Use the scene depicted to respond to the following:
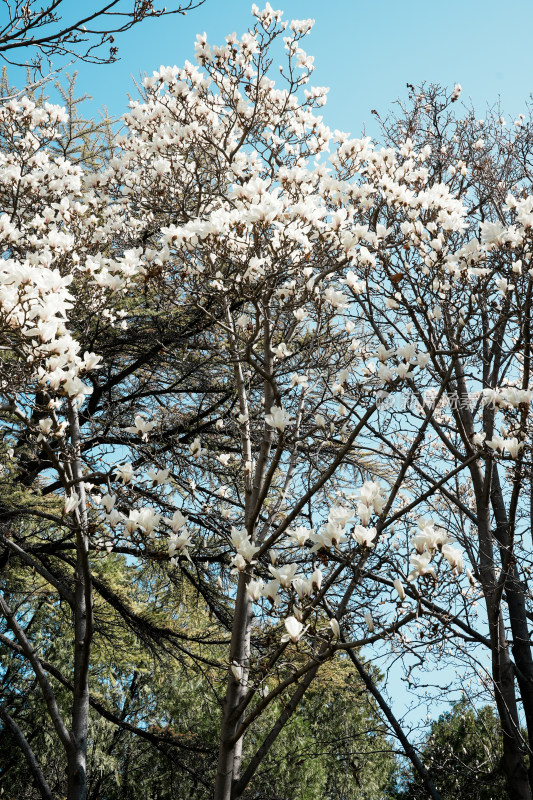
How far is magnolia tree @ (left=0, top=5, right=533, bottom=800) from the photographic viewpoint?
3.44 m

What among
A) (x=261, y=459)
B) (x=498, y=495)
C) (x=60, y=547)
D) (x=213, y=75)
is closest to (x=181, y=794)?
(x=60, y=547)

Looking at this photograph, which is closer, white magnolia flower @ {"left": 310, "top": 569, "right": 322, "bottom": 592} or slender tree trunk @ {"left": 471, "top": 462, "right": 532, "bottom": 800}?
white magnolia flower @ {"left": 310, "top": 569, "right": 322, "bottom": 592}

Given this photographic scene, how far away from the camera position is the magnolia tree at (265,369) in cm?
344

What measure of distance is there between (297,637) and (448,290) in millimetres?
3068

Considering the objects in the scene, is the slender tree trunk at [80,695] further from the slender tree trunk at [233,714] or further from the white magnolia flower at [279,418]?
the white magnolia flower at [279,418]

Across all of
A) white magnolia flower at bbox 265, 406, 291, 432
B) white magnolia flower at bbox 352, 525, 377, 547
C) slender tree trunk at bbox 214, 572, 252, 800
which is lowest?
slender tree trunk at bbox 214, 572, 252, 800

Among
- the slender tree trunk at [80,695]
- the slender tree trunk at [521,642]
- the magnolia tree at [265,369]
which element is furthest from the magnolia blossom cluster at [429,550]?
the slender tree trunk at [521,642]

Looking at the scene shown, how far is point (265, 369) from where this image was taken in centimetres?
489

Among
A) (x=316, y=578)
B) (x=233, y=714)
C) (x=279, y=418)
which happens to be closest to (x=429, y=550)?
(x=316, y=578)

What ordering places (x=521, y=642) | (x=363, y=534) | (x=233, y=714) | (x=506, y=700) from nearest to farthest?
1. (x=363, y=534)
2. (x=233, y=714)
3. (x=506, y=700)
4. (x=521, y=642)

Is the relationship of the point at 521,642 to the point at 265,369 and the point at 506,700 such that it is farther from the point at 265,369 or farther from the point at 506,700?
the point at 265,369

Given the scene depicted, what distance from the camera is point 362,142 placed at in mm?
5617

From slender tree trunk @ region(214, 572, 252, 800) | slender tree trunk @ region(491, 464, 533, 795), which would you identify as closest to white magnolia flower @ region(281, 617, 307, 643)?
slender tree trunk @ region(214, 572, 252, 800)

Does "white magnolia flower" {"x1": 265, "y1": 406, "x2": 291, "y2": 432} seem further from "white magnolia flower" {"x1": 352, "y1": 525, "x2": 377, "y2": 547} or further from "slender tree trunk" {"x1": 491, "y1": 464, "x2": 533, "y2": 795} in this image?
"slender tree trunk" {"x1": 491, "y1": 464, "x2": 533, "y2": 795}
